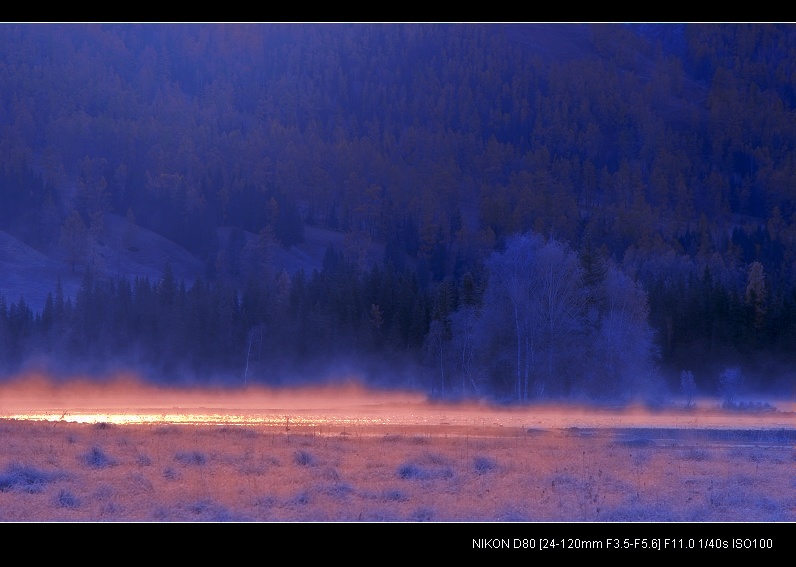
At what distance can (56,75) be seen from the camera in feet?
651

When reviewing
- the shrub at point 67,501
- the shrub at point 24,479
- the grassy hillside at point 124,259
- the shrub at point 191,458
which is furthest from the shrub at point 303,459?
the grassy hillside at point 124,259

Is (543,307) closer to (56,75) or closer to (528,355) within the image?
(528,355)

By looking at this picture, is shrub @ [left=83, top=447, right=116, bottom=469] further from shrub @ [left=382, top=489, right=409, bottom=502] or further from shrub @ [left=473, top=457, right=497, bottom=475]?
shrub @ [left=473, top=457, right=497, bottom=475]

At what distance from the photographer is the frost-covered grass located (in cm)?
1584

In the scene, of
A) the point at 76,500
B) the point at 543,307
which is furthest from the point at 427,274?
the point at 76,500

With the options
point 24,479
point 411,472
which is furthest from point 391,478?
point 24,479

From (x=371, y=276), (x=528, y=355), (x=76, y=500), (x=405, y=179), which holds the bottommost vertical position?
(x=76, y=500)

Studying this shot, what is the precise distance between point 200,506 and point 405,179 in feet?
549

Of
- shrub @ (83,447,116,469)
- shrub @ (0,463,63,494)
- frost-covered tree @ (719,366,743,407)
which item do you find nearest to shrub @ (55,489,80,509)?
shrub @ (0,463,63,494)

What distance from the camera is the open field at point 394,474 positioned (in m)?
15.9

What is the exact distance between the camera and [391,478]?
19.0 metres

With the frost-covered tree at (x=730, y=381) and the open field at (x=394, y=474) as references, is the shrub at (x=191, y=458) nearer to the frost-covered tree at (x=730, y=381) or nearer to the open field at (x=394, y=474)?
the open field at (x=394, y=474)

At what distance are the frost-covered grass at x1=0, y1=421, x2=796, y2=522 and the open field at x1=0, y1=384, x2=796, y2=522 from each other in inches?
1.6
